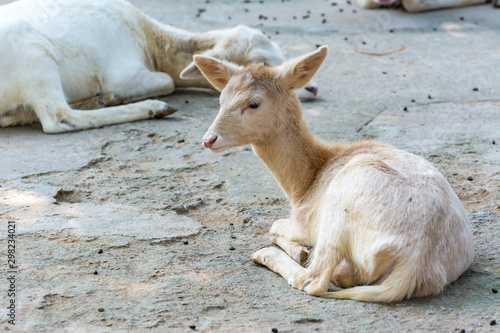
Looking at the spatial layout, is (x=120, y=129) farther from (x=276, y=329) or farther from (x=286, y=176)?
(x=276, y=329)

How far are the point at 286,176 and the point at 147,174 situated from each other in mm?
1457

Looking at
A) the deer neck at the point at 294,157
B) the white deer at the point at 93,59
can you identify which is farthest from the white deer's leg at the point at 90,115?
the deer neck at the point at 294,157

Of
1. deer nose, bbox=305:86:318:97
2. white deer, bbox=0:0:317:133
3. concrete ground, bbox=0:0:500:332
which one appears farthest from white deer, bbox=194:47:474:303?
deer nose, bbox=305:86:318:97

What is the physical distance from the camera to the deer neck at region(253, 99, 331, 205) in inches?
154

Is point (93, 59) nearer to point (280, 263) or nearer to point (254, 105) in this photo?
point (254, 105)

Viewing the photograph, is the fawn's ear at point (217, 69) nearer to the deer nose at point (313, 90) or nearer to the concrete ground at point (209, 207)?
the concrete ground at point (209, 207)

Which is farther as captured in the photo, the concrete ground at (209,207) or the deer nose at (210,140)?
→ the deer nose at (210,140)

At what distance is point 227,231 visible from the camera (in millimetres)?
4074

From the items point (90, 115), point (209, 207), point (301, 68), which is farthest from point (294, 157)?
point (90, 115)

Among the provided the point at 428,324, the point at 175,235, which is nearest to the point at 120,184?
the point at 175,235

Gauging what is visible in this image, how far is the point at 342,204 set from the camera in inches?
131

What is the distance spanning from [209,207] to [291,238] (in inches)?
34.1

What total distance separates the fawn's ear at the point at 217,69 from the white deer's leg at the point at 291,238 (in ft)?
3.18

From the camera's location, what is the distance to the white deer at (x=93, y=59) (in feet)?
19.8
